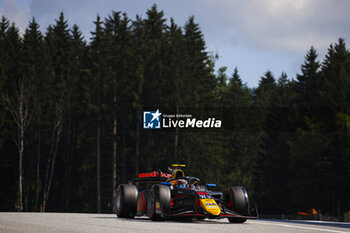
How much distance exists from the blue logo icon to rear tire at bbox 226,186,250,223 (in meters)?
40.6

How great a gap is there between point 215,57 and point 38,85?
32629 mm

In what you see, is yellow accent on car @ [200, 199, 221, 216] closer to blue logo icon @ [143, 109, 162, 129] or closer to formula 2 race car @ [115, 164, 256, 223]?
formula 2 race car @ [115, 164, 256, 223]

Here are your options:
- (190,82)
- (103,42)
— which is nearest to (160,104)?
(190,82)

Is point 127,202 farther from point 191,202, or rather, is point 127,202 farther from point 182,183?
point 191,202

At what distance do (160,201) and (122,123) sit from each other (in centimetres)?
4334

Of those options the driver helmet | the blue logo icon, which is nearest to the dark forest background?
the blue logo icon

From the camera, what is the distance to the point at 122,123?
191ft

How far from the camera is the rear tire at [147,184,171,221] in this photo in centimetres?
1507

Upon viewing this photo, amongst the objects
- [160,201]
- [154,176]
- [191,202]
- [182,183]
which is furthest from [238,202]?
[154,176]

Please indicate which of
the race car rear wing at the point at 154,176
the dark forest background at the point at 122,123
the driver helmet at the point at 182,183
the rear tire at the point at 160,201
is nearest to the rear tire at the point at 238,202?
the driver helmet at the point at 182,183

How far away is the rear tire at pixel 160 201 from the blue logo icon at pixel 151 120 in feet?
133

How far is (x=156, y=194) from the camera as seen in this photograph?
15312mm

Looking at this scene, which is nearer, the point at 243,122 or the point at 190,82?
the point at 190,82

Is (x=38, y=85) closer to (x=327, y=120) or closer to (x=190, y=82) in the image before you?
(x=190, y=82)
